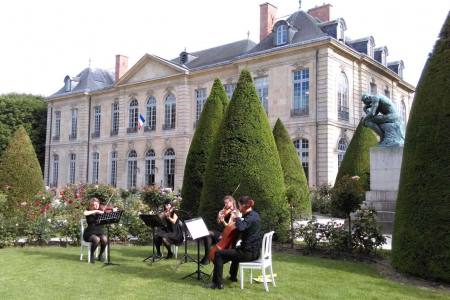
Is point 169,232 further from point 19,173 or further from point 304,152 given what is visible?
point 304,152

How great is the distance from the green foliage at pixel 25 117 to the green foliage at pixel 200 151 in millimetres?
27403

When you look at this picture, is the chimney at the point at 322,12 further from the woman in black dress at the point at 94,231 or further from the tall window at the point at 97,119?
the woman in black dress at the point at 94,231

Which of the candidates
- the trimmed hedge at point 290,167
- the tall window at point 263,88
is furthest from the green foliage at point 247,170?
the tall window at point 263,88

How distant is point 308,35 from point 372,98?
12.4 meters

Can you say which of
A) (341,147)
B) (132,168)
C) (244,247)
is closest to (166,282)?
(244,247)

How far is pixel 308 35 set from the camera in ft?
76.7

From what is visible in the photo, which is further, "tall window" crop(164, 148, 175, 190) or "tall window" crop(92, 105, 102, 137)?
"tall window" crop(92, 105, 102, 137)

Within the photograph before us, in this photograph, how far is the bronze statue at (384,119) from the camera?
11.5 meters

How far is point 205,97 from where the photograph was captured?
2781 centimetres

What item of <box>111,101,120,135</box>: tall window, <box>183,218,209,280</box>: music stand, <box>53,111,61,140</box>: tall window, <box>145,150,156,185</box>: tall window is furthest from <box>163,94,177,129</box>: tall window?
<box>183,218,209,280</box>: music stand

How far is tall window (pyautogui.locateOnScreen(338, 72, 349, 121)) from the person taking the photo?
23.5 meters

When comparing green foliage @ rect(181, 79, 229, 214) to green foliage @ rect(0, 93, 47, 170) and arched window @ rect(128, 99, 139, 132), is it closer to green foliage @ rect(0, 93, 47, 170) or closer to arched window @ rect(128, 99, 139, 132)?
arched window @ rect(128, 99, 139, 132)

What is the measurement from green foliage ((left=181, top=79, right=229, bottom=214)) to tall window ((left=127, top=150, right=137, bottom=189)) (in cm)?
1946

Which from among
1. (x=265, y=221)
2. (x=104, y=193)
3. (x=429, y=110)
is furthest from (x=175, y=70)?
(x=429, y=110)
